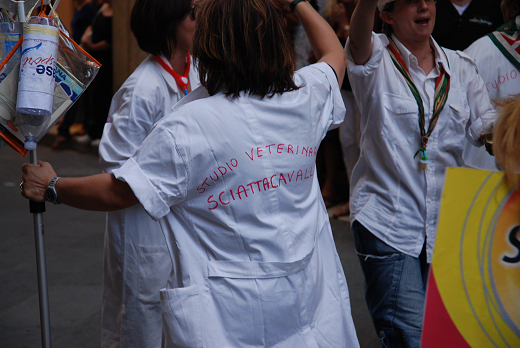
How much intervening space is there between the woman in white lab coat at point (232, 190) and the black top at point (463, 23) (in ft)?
10.5

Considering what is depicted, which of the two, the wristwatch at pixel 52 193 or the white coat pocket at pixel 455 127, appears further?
the white coat pocket at pixel 455 127

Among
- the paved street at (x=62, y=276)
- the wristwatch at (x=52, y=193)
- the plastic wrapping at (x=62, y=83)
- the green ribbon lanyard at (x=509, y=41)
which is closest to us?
the wristwatch at (x=52, y=193)

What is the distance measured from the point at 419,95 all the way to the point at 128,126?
1.20 meters

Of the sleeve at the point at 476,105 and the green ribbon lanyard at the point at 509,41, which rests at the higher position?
the green ribbon lanyard at the point at 509,41

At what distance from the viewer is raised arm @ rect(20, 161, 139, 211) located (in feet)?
A: 5.45

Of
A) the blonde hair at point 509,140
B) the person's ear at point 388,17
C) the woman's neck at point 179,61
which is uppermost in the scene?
the person's ear at point 388,17

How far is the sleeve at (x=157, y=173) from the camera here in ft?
5.16

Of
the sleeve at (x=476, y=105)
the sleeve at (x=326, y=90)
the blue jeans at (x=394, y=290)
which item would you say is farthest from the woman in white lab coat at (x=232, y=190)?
the sleeve at (x=476, y=105)

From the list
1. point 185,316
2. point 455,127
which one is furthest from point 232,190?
point 455,127

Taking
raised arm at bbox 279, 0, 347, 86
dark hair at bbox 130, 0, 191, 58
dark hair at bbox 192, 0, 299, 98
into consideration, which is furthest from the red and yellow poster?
dark hair at bbox 130, 0, 191, 58

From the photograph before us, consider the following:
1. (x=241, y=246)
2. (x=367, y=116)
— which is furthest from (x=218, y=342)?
(x=367, y=116)

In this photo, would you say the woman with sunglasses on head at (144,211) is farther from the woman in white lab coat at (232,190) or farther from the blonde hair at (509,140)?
the blonde hair at (509,140)

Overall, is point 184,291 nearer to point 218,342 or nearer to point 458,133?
point 218,342

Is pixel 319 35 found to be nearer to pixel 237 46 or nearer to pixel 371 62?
pixel 371 62
